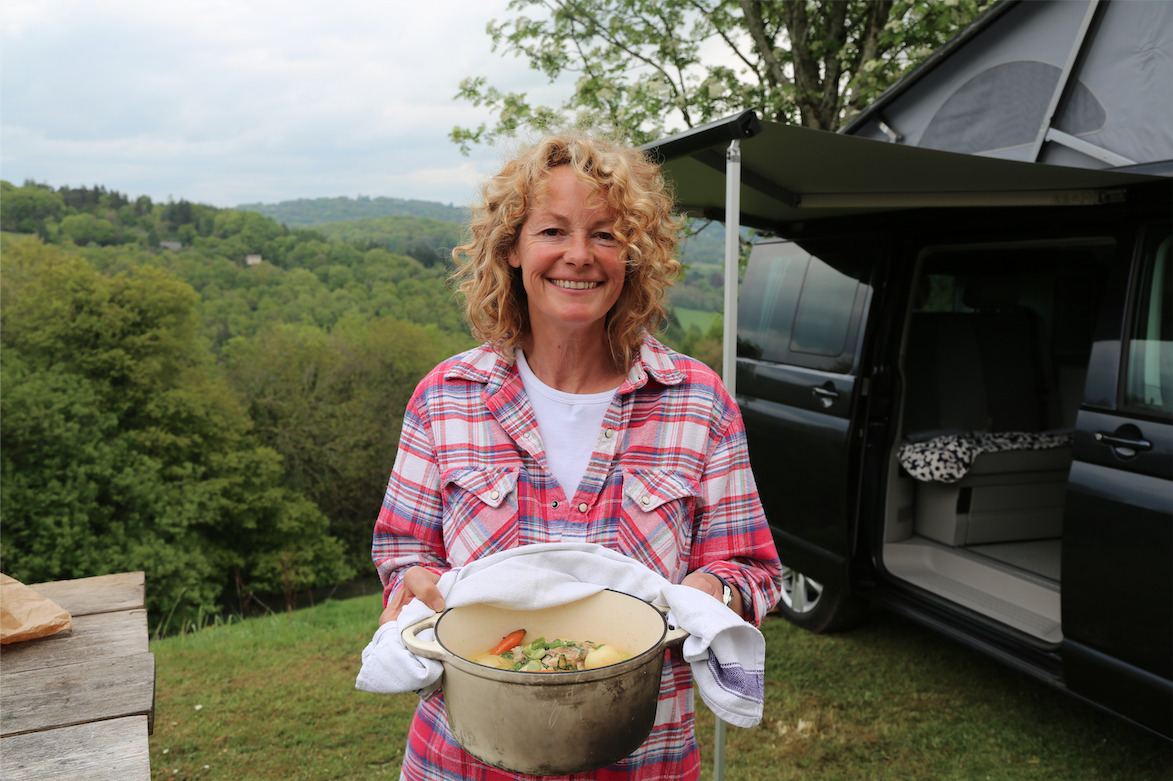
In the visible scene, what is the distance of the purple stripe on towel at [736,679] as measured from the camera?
119cm

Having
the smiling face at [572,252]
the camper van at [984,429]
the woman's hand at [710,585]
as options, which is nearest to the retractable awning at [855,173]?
the camper van at [984,429]

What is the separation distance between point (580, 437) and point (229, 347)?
29713 mm

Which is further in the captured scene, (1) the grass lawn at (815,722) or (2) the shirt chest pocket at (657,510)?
(1) the grass lawn at (815,722)

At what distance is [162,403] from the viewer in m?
22.1

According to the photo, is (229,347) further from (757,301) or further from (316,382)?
(757,301)

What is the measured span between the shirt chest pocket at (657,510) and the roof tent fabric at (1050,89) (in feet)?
7.16

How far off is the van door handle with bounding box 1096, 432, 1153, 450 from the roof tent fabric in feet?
2.86

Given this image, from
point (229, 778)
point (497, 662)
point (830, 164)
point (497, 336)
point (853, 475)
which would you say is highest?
point (830, 164)

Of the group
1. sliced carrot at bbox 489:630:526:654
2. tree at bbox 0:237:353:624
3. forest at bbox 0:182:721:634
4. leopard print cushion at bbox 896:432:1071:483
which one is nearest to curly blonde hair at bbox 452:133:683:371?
sliced carrot at bbox 489:630:526:654

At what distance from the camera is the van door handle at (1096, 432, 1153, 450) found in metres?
2.48

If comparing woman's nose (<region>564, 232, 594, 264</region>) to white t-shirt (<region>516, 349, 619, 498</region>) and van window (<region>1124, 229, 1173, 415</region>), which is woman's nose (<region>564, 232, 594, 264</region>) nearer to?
white t-shirt (<region>516, 349, 619, 498</region>)

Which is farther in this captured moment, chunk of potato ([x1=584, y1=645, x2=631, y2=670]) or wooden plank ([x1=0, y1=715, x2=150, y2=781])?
wooden plank ([x1=0, y1=715, x2=150, y2=781])

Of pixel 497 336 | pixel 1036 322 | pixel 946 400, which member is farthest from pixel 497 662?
pixel 1036 322

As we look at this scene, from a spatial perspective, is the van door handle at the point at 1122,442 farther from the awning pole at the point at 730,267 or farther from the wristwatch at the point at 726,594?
the wristwatch at the point at 726,594
